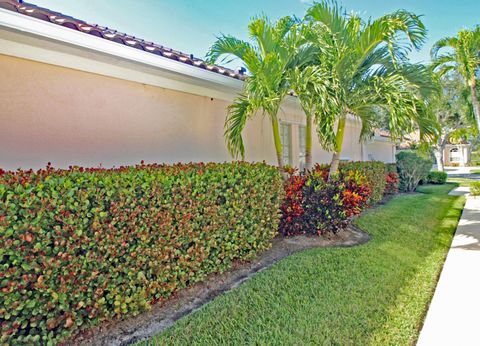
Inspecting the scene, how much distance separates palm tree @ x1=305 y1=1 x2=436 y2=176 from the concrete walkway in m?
2.89

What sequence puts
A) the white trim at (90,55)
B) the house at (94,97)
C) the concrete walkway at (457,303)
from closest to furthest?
the concrete walkway at (457,303), the white trim at (90,55), the house at (94,97)

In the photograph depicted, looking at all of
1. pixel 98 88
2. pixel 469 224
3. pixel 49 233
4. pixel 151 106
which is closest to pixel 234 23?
pixel 151 106

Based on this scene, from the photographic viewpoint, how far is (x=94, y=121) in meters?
5.43

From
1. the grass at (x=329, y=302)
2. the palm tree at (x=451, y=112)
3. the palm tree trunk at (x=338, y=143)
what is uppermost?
the palm tree at (x=451, y=112)

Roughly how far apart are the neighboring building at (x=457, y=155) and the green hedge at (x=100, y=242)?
5657 centimetres

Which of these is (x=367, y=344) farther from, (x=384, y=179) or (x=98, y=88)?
(x=384, y=179)

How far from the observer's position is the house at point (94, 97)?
4361 millimetres

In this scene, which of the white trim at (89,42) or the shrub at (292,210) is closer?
the white trim at (89,42)

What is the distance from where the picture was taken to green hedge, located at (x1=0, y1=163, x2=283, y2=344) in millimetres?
2863

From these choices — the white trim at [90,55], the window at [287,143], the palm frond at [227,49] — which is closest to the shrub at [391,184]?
the window at [287,143]

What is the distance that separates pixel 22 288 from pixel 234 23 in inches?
346

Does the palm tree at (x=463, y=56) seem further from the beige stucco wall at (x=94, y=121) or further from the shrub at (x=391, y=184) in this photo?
the beige stucco wall at (x=94, y=121)

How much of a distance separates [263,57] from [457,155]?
58086mm

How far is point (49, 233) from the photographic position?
2996 millimetres
